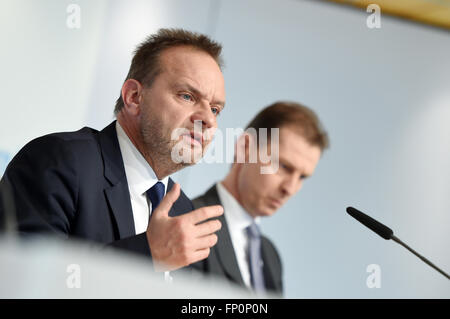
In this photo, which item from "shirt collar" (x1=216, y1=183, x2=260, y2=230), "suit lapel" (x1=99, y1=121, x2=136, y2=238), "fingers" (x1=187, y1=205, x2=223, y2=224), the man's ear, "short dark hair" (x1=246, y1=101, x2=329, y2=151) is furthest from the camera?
"short dark hair" (x1=246, y1=101, x2=329, y2=151)

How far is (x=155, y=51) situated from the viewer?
1.45 meters

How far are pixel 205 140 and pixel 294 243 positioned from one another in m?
0.56

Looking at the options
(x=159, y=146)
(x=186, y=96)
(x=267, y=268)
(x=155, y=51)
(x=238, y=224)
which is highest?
(x=155, y=51)

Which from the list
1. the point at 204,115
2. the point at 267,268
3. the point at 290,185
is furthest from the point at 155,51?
the point at 267,268

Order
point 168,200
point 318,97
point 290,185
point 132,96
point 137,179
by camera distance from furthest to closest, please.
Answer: point 318,97 → point 290,185 → point 132,96 → point 137,179 → point 168,200

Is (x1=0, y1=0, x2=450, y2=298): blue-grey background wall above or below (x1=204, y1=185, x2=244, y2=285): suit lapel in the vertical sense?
above

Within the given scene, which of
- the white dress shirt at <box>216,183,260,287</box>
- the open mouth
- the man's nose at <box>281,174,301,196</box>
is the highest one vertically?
the open mouth

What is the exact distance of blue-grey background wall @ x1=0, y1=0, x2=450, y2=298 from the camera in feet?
5.24

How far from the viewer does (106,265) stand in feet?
1.19

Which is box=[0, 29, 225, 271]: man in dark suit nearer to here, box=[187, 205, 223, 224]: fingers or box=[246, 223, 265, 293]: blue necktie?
box=[187, 205, 223, 224]: fingers

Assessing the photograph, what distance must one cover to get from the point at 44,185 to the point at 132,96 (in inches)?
16.8

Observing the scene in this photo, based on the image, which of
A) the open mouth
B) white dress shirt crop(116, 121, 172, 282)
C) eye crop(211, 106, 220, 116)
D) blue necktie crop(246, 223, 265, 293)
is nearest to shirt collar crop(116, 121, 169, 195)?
white dress shirt crop(116, 121, 172, 282)

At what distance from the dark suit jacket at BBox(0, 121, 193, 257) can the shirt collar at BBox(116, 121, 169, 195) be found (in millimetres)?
41

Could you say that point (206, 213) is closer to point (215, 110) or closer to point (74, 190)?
point (74, 190)
